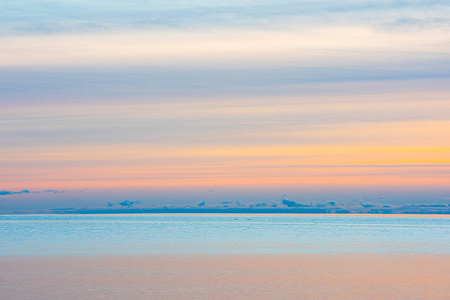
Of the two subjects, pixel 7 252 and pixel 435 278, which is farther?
pixel 7 252

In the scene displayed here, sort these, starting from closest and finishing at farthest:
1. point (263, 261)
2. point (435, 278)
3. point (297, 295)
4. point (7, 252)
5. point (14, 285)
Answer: point (297, 295) < point (14, 285) < point (435, 278) < point (263, 261) < point (7, 252)

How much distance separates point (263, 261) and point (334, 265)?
553cm

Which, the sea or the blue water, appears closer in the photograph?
the sea

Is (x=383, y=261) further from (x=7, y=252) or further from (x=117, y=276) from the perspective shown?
(x=7, y=252)

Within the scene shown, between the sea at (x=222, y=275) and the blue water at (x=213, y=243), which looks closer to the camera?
the sea at (x=222, y=275)

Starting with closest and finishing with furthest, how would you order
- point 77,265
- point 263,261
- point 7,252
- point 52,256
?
point 77,265 < point 263,261 < point 52,256 < point 7,252

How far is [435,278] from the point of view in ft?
114

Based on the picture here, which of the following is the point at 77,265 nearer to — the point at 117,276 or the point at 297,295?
the point at 117,276

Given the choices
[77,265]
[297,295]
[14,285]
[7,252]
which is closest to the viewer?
[297,295]

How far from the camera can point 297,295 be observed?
95.0ft

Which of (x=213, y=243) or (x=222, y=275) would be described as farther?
(x=213, y=243)

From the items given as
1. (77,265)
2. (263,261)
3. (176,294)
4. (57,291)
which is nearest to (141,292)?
(176,294)

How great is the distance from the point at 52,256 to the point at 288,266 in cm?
1995

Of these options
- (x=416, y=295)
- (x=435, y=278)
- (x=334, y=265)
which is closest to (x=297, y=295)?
(x=416, y=295)
